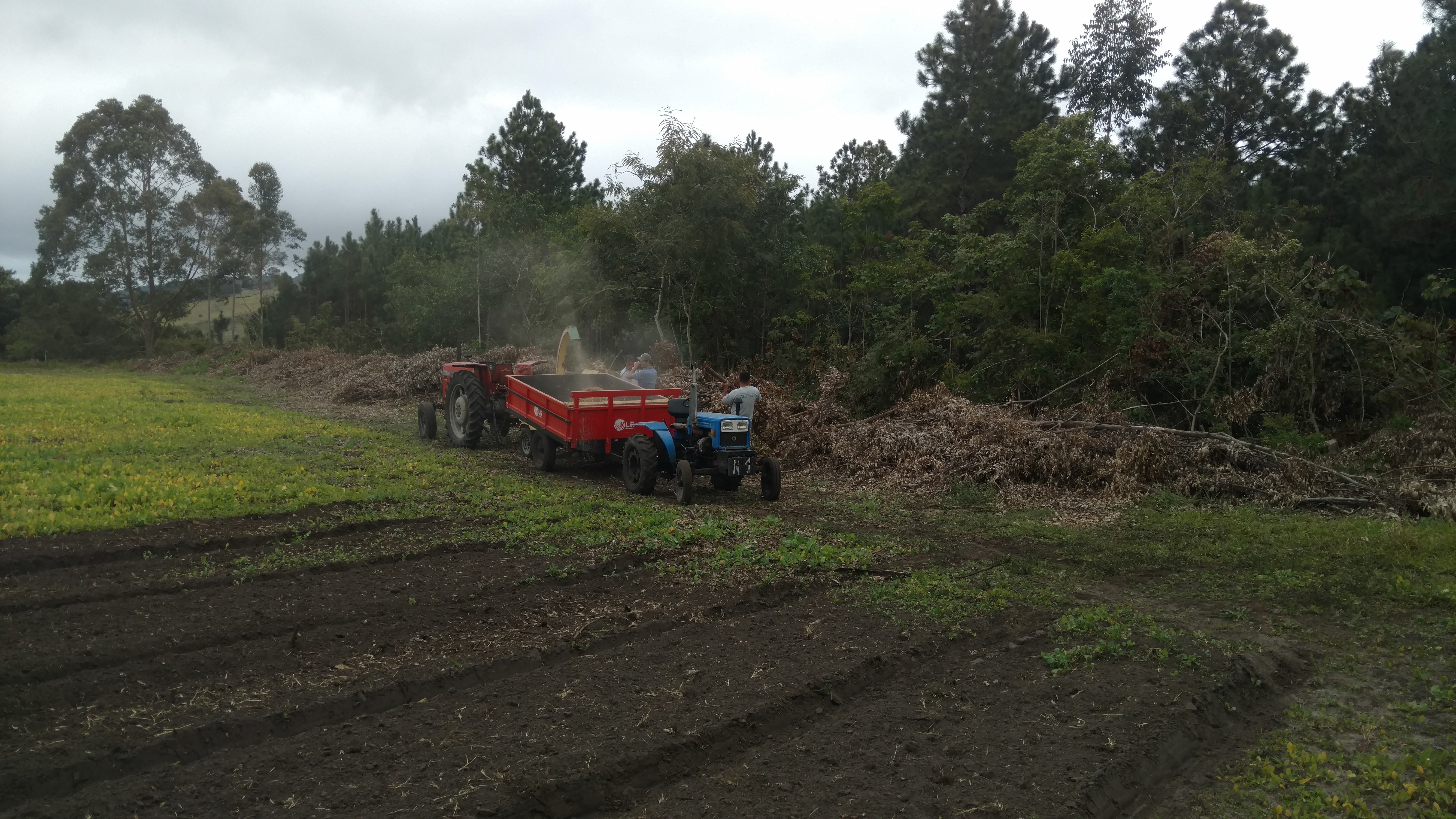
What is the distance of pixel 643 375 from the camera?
1300 centimetres

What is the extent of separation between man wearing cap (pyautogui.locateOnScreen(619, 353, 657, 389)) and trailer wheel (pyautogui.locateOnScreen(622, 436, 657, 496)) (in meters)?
1.67

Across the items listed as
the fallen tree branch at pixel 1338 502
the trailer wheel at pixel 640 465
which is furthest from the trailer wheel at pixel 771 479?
the fallen tree branch at pixel 1338 502

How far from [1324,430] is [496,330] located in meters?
25.2

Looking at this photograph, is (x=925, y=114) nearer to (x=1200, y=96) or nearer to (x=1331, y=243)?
(x=1200, y=96)

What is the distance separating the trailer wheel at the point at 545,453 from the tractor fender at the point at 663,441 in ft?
5.87

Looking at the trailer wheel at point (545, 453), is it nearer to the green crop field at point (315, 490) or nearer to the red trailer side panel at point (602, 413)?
the red trailer side panel at point (602, 413)

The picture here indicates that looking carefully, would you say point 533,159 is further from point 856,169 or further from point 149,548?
point 149,548

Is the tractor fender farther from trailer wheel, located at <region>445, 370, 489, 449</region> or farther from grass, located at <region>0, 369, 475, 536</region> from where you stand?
trailer wheel, located at <region>445, 370, 489, 449</region>

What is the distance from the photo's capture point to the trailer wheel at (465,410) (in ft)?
46.8

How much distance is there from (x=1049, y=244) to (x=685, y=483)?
9.67 metres

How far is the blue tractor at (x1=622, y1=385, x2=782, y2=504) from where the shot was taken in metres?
10.9

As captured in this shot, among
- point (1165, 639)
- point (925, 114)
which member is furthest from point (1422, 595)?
point (925, 114)

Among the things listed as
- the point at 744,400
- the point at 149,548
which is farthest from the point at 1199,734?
the point at 149,548

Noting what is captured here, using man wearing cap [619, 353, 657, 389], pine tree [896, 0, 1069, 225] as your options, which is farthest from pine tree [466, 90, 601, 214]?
man wearing cap [619, 353, 657, 389]
